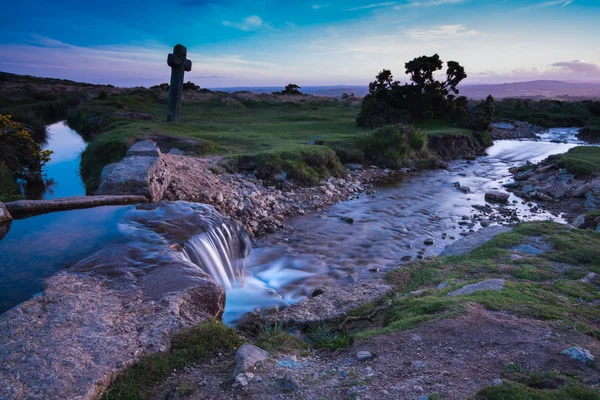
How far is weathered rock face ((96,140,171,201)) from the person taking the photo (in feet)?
29.4

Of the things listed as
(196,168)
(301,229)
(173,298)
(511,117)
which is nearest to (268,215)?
(301,229)

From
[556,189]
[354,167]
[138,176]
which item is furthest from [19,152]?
[556,189]

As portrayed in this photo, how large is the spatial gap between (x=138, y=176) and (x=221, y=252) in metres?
2.78

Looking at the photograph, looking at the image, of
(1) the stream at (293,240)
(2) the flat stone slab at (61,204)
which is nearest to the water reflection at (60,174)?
(1) the stream at (293,240)

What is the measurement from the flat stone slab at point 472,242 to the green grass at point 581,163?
981 cm

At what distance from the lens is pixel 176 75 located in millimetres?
22234

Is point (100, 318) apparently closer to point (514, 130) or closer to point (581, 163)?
point (581, 163)

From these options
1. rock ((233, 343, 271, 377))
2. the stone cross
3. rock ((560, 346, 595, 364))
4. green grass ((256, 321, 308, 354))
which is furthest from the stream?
the stone cross

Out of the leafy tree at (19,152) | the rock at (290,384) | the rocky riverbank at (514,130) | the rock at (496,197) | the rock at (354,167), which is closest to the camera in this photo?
the rock at (290,384)

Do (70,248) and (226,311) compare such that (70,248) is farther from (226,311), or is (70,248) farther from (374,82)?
(374,82)

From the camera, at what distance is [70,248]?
6266mm

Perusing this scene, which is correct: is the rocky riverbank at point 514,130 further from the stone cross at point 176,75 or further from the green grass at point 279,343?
the green grass at point 279,343

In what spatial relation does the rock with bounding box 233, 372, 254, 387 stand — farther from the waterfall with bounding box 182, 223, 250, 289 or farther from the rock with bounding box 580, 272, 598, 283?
the rock with bounding box 580, 272, 598, 283

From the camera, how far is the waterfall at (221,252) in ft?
24.2
